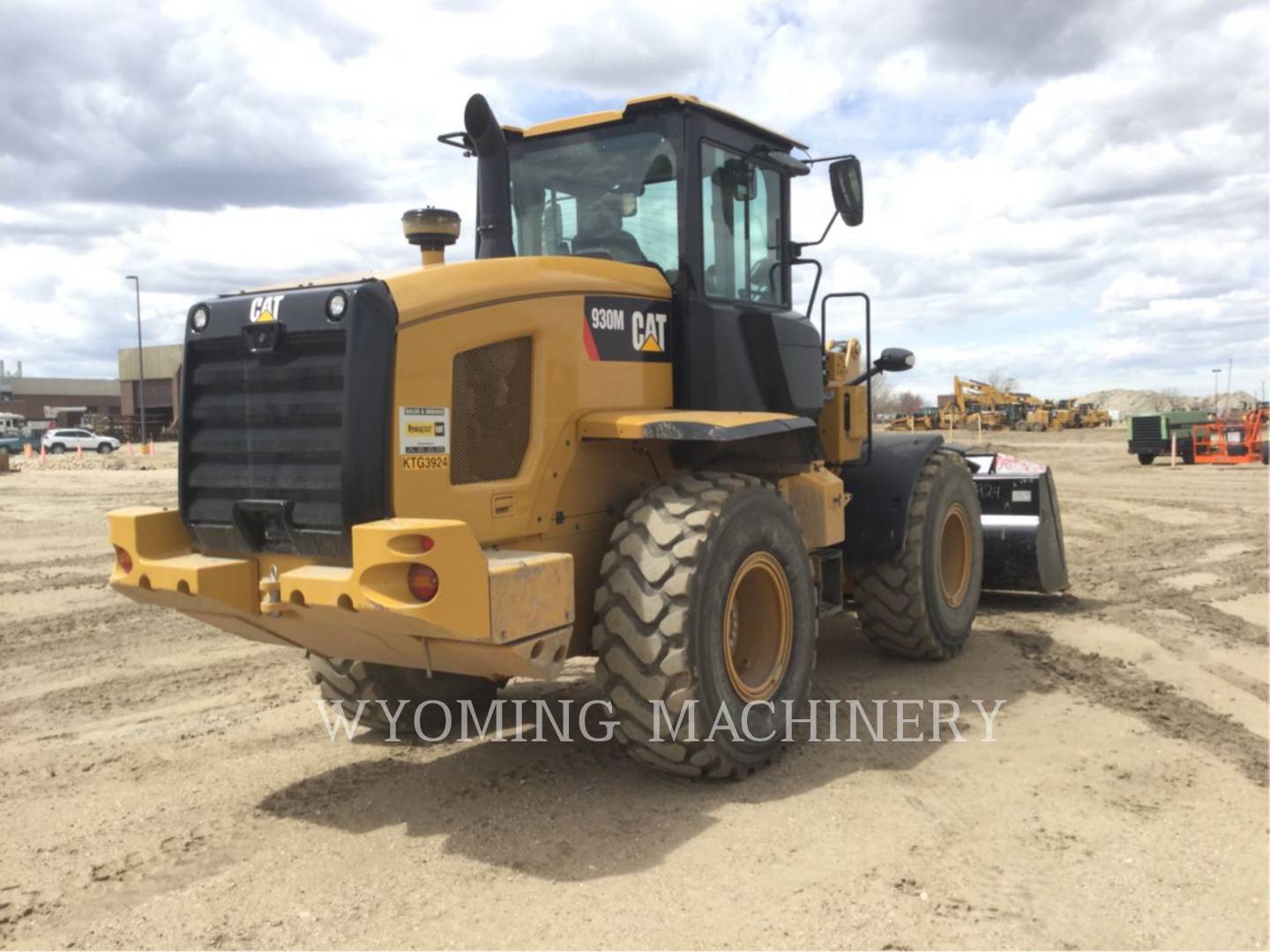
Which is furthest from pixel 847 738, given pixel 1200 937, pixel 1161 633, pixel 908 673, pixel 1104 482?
pixel 1104 482

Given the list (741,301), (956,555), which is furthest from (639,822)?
(956,555)

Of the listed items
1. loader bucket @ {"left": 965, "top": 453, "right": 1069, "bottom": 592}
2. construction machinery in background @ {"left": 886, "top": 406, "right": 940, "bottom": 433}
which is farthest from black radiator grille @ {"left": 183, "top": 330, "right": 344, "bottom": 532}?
construction machinery in background @ {"left": 886, "top": 406, "right": 940, "bottom": 433}

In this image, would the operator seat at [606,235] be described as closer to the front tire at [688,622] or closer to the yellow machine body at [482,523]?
the yellow machine body at [482,523]

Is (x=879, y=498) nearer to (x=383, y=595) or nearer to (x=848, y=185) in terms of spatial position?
(x=848, y=185)

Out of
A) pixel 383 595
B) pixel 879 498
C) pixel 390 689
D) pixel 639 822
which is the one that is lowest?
pixel 639 822

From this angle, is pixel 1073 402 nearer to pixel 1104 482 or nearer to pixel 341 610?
pixel 1104 482

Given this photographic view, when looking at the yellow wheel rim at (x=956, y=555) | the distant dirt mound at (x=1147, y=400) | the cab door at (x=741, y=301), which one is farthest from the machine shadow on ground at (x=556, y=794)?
the distant dirt mound at (x=1147, y=400)

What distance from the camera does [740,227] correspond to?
6.10 meters

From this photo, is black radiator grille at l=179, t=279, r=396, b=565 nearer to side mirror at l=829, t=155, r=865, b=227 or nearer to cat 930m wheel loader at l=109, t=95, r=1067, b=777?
cat 930m wheel loader at l=109, t=95, r=1067, b=777

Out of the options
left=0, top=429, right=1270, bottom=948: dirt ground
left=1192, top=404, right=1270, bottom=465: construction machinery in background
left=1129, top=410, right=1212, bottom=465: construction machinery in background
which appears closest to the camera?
left=0, top=429, right=1270, bottom=948: dirt ground

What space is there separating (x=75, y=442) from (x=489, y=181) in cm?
4873

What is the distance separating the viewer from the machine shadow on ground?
428 centimetres

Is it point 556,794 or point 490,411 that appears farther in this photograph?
point 556,794

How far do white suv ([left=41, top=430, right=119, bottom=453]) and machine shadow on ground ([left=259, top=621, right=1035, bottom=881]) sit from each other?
4630 centimetres
